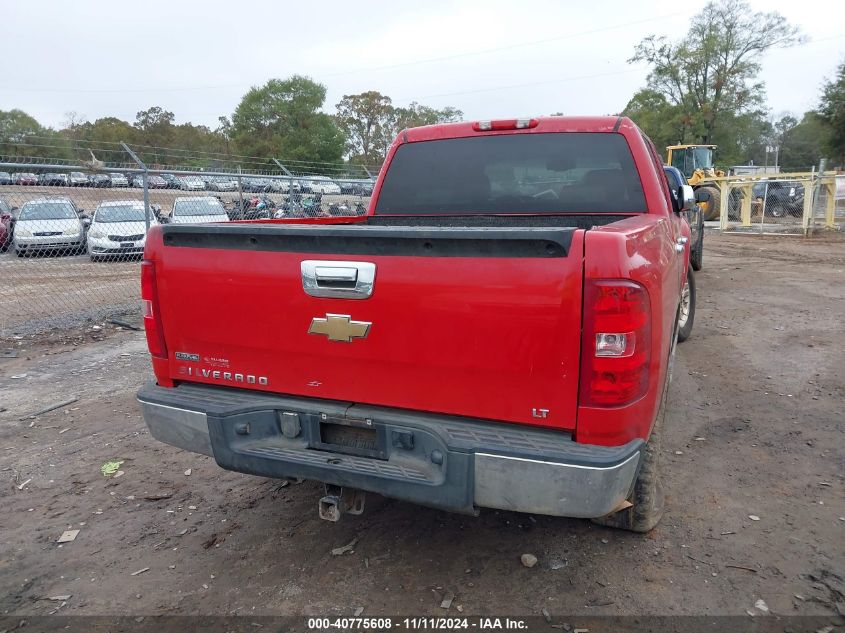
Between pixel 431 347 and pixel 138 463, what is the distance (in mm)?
2769

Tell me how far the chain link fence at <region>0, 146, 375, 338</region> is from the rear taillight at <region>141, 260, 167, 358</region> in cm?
650

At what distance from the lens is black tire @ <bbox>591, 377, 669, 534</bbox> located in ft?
9.64

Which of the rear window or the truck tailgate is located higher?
the rear window

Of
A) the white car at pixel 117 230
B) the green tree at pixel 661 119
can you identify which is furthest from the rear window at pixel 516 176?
the green tree at pixel 661 119

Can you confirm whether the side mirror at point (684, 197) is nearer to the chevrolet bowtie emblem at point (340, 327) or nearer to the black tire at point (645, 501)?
the black tire at point (645, 501)

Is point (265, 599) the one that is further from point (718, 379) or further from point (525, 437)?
point (718, 379)

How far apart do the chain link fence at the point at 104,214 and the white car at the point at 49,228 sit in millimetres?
21

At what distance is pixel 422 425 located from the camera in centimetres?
247

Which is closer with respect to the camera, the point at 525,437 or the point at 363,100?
the point at 525,437

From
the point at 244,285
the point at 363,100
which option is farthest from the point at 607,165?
the point at 363,100

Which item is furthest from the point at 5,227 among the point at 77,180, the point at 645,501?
the point at 645,501

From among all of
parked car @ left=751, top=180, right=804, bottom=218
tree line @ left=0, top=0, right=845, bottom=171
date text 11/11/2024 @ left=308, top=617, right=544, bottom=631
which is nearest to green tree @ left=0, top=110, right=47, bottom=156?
tree line @ left=0, top=0, right=845, bottom=171

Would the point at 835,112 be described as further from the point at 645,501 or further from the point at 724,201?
the point at 645,501

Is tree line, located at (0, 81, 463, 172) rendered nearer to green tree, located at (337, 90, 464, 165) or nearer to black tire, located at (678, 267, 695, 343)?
green tree, located at (337, 90, 464, 165)
